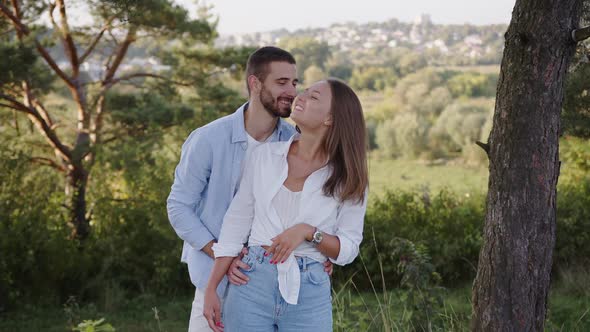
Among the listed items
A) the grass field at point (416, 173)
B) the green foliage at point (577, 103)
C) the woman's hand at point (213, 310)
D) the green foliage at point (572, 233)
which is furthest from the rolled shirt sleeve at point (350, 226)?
the grass field at point (416, 173)

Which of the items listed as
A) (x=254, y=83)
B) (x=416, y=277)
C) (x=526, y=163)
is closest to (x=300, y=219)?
(x=254, y=83)

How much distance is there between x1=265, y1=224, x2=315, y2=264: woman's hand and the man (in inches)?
15.7

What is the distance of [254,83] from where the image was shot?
7.92ft

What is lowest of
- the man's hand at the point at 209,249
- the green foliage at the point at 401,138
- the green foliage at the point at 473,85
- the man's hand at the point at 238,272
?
the green foliage at the point at 401,138

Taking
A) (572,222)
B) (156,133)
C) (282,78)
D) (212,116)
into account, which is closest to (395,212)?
(572,222)

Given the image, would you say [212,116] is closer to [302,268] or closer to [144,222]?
[144,222]

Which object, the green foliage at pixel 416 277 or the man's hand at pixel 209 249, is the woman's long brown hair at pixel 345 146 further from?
the green foliage at pixel 416 277

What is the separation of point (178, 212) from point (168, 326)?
4016mm

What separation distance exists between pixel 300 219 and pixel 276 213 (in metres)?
0.07

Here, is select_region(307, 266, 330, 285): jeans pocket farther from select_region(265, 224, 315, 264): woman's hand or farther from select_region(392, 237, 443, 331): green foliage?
select_region(392, 237, 443, 331): green foliage

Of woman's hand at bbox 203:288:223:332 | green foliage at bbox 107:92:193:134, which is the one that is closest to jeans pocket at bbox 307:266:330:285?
woman's hand at bbox 203:288:223:332

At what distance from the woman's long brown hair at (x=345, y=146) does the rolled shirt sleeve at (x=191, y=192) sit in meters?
0.49

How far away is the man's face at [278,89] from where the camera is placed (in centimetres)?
234

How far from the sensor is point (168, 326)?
6.02 metres
